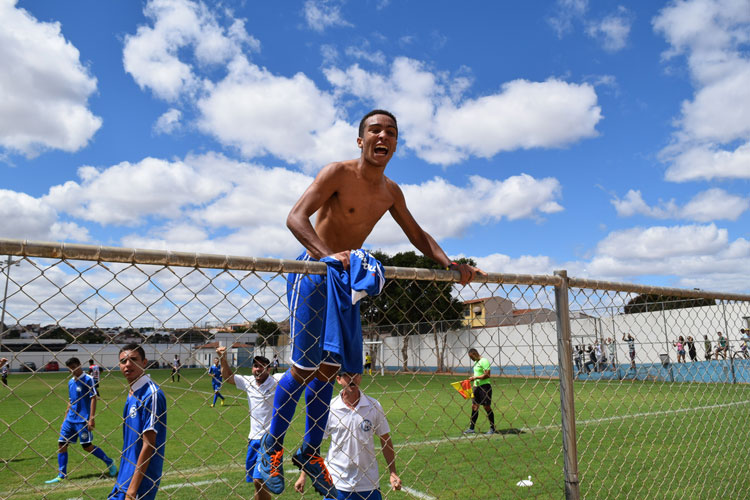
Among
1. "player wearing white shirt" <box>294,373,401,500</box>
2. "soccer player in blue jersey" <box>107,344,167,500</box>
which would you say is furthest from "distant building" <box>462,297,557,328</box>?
"soccer player in blue jersey" <box>107,344,167,500</box>

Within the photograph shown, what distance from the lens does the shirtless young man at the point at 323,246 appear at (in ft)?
9.14

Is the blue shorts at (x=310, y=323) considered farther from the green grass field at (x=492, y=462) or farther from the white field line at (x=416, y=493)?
the white field line at (x=416, y=493)

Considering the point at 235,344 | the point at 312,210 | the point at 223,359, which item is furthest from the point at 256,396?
the point at 312,210

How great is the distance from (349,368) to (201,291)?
3.13 feet

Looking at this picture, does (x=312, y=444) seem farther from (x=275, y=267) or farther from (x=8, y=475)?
(x=8, y=475)

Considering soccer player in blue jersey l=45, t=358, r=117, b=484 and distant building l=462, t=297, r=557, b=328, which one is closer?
distant building l=462, t=297, r=557, b=328

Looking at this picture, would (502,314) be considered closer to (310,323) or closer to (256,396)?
(256,396)

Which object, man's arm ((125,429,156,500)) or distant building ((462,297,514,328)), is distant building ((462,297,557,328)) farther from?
man's arm ((125,429,156,500))

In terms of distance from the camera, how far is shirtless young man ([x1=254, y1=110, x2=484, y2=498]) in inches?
110

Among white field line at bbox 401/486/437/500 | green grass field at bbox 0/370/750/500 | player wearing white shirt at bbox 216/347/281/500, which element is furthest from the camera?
white field line at bbox 401/486/437/500

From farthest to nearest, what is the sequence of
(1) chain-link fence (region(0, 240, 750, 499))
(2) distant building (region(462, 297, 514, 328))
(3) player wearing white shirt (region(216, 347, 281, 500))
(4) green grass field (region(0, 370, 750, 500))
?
(2) distant building (region(462, 297, 514, 328)) < (3) player wearing white shirt (region(216, 347, 281, 500)) < (4) green grass field (region(0, 370, 750, 500)) < (1) chain-link fence (region(0, 240, 750, 499))

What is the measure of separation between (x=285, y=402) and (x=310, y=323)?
1.52ft

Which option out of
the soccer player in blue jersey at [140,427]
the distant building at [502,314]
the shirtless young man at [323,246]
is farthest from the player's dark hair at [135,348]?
the distant building at [502,314]

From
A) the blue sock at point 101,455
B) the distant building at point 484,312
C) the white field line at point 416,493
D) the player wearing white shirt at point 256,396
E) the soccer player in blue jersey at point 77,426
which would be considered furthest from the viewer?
the blue sock at point 101,455
